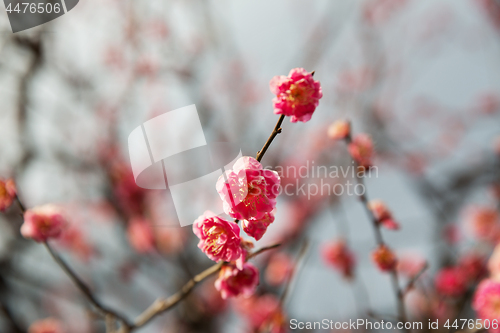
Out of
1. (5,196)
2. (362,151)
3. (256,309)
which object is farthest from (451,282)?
(5,196)

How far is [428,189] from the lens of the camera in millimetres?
4359

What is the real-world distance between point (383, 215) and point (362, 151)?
0.38m

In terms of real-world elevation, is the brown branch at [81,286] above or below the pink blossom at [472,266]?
above

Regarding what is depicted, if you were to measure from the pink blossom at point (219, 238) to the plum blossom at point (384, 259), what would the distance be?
1112mm

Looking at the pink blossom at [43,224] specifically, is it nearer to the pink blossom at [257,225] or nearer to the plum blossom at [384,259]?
the pink blossom at [257,225]

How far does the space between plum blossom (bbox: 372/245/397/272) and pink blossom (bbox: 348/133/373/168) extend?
0.52 m

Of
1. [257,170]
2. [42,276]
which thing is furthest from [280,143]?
[257,170]

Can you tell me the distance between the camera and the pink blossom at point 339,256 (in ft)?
8.93

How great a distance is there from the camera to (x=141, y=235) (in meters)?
3.60

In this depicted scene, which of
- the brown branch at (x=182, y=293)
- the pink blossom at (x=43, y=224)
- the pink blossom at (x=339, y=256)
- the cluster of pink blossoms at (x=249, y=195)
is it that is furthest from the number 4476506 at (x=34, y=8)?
the pink blossom at (x=339, y=256)

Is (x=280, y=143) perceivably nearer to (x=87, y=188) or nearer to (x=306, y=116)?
(x=87, y=188)

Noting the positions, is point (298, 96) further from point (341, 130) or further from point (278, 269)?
point (278, 269)

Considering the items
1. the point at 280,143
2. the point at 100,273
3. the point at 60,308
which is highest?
the point at 280,143

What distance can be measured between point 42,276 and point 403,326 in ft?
11.8
